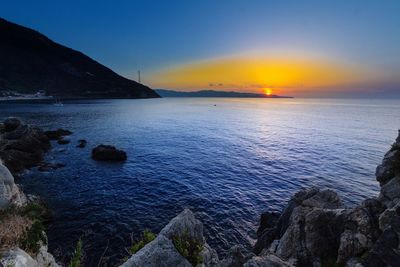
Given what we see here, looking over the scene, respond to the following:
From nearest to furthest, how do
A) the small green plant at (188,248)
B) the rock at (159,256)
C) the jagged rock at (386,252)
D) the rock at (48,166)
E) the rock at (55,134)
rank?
the jagged rock at (386,252) < the rock at (159,256) < the small green plant at (188,248) < the rock at (48,166) < the rock at (55,134)

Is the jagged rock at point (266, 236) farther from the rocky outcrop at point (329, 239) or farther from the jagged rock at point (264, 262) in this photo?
the jagged rock at point (264, 262)

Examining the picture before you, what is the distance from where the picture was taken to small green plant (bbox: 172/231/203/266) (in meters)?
11.7

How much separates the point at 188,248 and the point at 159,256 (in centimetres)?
166

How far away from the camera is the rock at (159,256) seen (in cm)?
1067

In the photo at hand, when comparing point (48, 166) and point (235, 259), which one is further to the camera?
point (48, 166)

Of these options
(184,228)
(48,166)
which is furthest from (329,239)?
(48,166)

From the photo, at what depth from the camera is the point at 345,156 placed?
53.3m

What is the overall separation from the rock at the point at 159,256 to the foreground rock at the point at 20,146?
35.4 metres

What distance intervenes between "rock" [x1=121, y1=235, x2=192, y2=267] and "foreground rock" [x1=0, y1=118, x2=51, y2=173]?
35.4 metres

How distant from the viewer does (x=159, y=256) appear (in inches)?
429

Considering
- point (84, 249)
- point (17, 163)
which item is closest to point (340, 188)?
point (84, 249)

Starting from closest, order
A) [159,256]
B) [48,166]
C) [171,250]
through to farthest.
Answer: [159,256] < [171,250] < [48,166]

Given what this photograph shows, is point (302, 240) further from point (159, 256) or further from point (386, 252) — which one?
point (159, 256)

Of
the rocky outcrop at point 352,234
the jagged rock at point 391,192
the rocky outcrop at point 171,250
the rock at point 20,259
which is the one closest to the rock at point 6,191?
the rock at point 20,259
